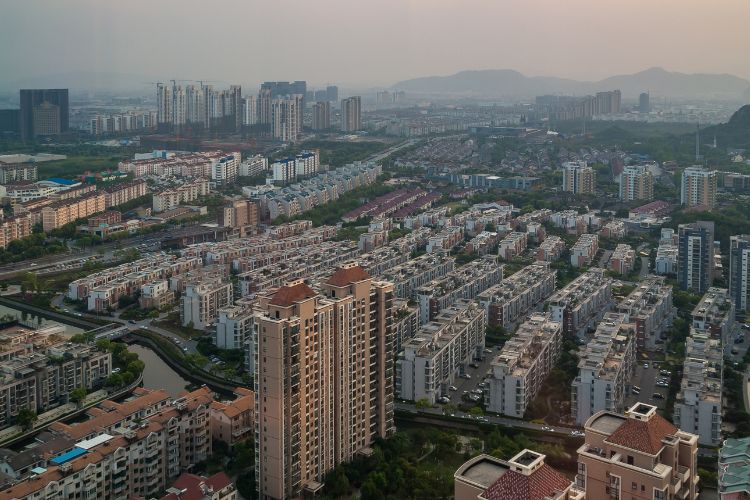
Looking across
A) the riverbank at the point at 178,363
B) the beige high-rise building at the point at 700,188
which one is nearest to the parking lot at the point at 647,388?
the riverbank at the point at 178,363

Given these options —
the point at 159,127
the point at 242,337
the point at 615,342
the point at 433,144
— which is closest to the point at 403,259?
the point at 242,337

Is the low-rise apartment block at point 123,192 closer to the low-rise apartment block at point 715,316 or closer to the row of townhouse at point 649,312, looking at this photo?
the row of townhouse at point 649,312

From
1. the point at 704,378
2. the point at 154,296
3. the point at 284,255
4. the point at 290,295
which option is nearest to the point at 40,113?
the point at 284,255

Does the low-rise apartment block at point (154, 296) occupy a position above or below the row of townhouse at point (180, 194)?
below

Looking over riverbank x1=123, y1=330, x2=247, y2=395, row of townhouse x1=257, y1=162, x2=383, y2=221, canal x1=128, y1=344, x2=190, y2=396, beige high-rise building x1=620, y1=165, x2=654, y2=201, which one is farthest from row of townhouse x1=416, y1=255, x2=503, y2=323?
beige high-rise building x1=620, y1=165, x2=654, y2=201

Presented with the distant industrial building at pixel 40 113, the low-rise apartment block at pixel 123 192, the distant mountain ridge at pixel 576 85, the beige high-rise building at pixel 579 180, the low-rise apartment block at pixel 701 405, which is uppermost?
the distant mountain ridge at pixel 576 85

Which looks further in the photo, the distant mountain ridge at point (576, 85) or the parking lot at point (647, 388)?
the distant mountain ridge at point (576, 85)

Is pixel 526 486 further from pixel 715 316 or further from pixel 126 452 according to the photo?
pixel 715 316
